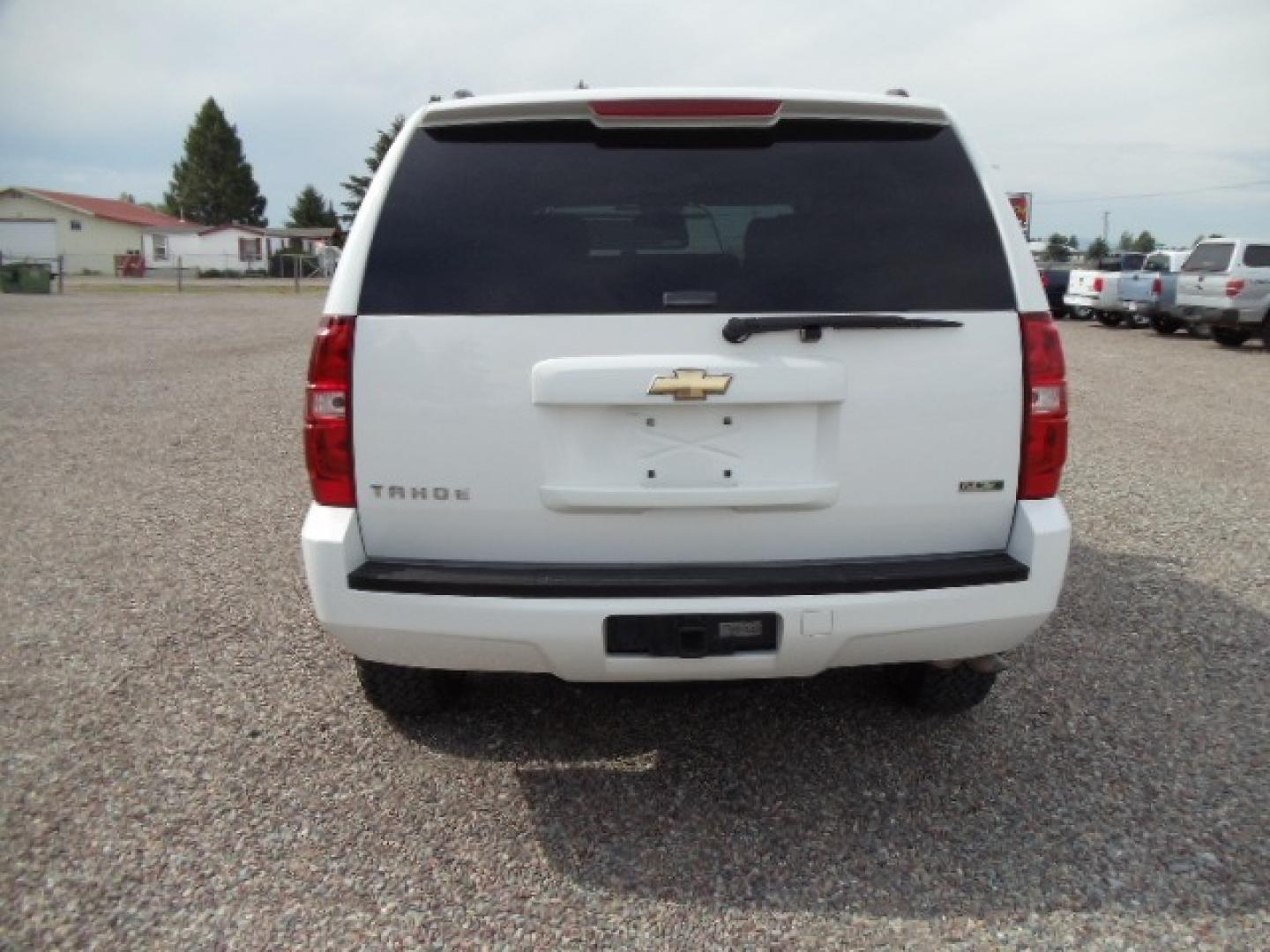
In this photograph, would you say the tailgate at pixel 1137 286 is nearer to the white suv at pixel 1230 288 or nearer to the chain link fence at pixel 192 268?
the white suv at pixel 1230 288

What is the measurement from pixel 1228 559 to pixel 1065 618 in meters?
1.50

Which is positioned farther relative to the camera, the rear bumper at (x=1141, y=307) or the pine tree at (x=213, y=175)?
the pine tree at (x=213, y=175)

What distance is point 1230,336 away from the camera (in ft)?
60.0

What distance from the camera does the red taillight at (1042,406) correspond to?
253cm

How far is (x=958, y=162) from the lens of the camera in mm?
2656

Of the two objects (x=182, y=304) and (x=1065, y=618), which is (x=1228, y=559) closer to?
(x=1065, y=618)

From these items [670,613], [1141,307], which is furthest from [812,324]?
[1141,307]

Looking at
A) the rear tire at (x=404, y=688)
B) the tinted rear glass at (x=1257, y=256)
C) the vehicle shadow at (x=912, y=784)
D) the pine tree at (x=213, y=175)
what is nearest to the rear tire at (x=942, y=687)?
the vehicle shadow at (x=912, y=784)

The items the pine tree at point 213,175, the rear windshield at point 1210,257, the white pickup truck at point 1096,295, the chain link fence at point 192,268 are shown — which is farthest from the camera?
the pine tree at point 213,175

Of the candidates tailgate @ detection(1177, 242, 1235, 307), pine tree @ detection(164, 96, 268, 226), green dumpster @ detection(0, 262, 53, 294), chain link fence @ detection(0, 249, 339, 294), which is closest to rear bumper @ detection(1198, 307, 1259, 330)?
tailgate @ detection(1177, 242, 1235, 307)

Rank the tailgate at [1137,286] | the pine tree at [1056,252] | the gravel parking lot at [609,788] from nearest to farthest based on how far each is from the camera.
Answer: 1. the gravel parking lot at [609,788]
2. the tailgate at [1137,286]
3. the pine tree at [1056,252]

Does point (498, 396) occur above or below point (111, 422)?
above

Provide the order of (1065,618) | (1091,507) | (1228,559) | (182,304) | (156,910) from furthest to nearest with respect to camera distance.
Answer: (182,304) → (1091,507) → (1228,559) → (1065,618) → (156,910)

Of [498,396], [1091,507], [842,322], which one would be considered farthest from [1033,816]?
[1091,507]
